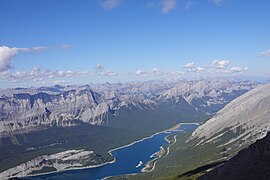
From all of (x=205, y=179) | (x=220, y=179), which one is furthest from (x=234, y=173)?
(x=205, y=179)

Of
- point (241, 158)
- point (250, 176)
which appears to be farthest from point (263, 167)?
point (241, 158)

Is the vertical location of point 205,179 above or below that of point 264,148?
below

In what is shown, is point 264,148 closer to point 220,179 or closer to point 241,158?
point 241,158

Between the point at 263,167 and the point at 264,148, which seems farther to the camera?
the point at 264,148

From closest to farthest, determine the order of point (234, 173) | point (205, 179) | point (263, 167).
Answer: point (263, 167)
point (234, 173)
point (205, 179)

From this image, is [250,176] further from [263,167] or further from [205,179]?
[205,179]

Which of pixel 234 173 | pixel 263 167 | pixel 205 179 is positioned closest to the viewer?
pixel 263 167
